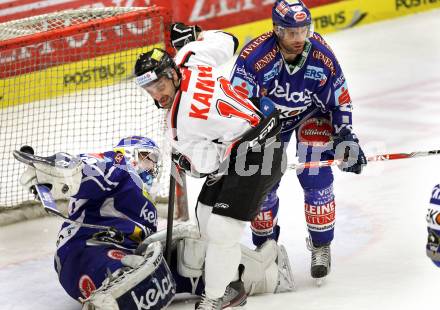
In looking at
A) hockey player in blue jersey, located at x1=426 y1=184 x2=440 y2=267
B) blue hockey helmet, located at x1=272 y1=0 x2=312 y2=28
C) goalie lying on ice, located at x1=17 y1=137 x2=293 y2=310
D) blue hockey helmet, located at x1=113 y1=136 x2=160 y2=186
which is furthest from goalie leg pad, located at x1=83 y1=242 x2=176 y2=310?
hockey player in blue jersey, located at x1=426 y1=184 x2=440 y2=267

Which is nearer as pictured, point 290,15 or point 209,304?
point 209,304

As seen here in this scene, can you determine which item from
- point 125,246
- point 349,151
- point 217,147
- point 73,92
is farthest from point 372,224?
point 73,92

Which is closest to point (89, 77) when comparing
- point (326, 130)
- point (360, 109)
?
point (360, 109)

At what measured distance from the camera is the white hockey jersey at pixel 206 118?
436cm

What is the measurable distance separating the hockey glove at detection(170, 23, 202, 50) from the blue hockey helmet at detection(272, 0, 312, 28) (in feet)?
1.21

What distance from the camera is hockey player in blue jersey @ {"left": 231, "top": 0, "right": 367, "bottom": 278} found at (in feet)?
16.4

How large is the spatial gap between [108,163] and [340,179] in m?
2.15

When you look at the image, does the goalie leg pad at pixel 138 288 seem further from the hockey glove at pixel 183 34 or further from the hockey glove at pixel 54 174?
the hockey glove at pixel 183 34

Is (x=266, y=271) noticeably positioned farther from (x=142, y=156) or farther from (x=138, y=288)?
(x=142, y=156)

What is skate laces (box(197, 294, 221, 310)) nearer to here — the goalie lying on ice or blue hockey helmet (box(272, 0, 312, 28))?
the goalie lying on ice

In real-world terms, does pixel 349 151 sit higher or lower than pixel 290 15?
lower

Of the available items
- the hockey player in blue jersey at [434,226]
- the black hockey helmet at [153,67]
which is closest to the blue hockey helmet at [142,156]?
the black hockey helmet at [153,67]

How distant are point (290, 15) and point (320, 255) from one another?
1128mm

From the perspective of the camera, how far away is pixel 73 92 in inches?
292
